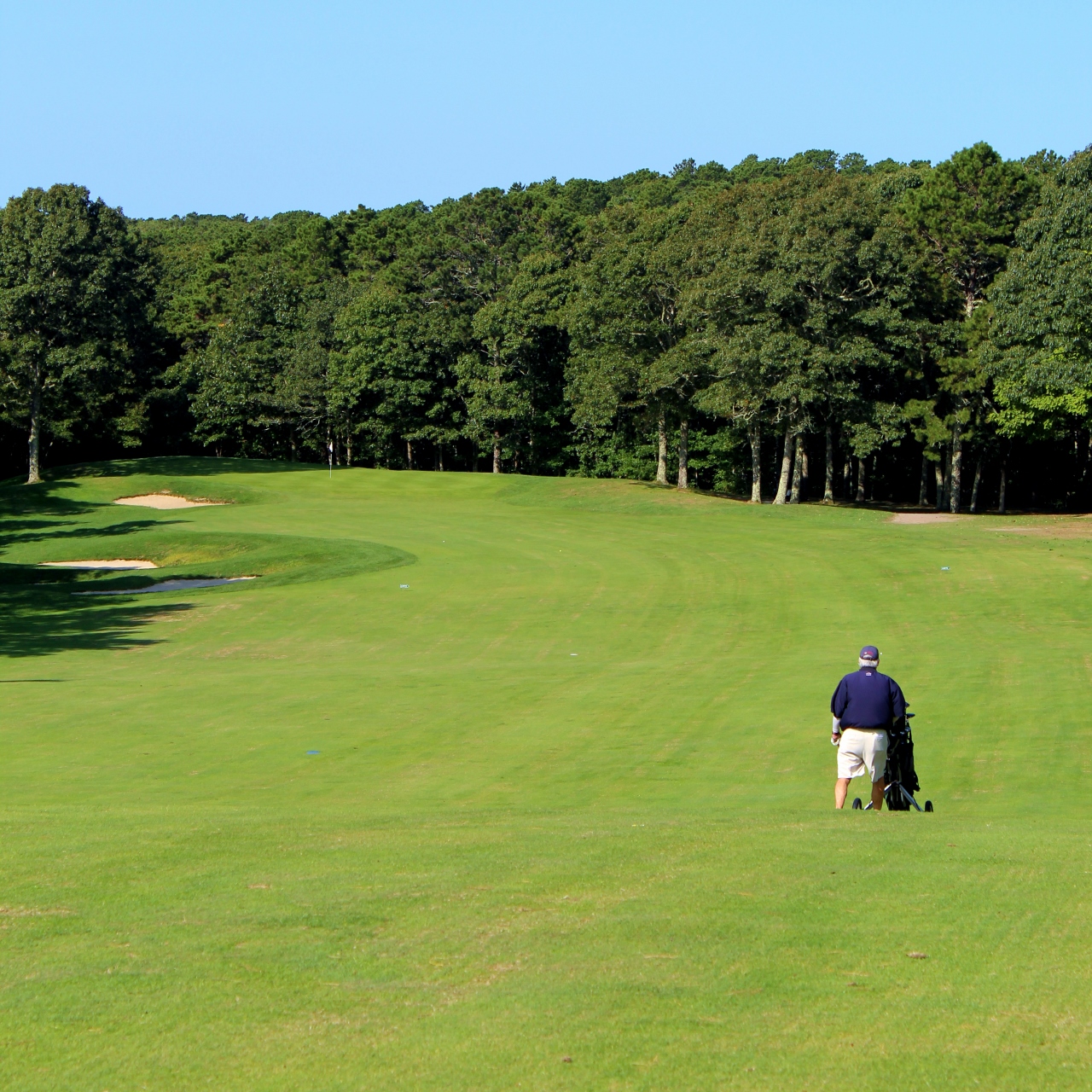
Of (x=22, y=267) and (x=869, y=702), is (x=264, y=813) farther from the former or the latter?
(x=22, y=267)

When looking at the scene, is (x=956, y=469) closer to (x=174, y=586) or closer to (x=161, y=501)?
(x=161, y=501)

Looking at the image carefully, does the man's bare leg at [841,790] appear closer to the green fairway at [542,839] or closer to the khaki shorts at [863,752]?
the khaki shorts at [863,752]

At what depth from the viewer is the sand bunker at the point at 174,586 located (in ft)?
108

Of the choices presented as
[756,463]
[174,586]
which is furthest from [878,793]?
[756,463]

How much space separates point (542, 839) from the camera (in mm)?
9648

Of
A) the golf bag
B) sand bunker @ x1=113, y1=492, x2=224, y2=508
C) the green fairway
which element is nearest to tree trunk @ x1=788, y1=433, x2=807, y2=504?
the green fairway

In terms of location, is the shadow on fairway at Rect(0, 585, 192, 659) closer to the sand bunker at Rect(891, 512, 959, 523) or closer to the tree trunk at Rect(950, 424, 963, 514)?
the sand bunker at Rect(891, 512, 959, 523)

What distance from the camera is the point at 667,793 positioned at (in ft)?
42.3

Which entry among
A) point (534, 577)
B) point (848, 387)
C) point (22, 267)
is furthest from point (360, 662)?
point (22, 267)

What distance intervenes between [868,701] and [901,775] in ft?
2.96

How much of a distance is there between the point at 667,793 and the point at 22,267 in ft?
191

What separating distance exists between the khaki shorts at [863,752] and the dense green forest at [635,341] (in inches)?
1499

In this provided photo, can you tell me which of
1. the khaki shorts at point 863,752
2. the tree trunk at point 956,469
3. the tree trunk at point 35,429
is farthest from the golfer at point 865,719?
the tree trunk at point 35,429

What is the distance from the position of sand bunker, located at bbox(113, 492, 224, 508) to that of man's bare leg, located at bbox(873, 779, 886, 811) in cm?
4612
